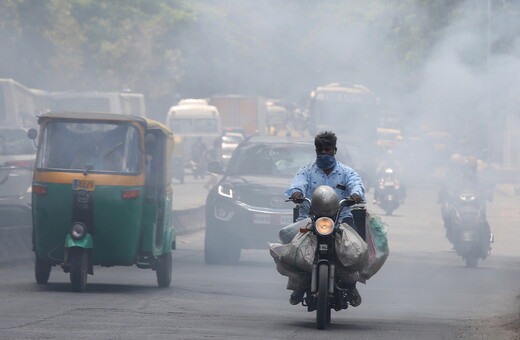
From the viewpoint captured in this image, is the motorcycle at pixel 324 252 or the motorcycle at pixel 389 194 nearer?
the motorcycle at pixel 324 252

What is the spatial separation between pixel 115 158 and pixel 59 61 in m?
32.2

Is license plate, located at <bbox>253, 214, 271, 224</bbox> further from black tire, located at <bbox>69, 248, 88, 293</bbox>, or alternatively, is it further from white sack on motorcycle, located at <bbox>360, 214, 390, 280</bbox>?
white sack on motorcycle, located at <bbox>360, 214, 390, 280</bbox>

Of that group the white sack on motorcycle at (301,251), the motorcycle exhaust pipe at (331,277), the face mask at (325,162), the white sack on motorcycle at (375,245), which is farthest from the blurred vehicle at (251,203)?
the motorcycle exhaust pipe at (331,277)

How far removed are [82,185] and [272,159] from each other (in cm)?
530

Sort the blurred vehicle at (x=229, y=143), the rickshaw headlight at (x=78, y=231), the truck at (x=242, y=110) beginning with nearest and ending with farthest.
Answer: the rickshaw headlight at (x=78, y=231), the blurred vehicle at (x=229, y=143), the truck at (x=242, y=110)

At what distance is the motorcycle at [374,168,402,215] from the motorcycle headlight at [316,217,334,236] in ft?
64.3

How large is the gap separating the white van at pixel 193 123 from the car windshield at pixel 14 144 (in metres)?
24.4

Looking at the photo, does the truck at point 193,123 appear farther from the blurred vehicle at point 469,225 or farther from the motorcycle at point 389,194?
the blurred vehicle at point 469,225

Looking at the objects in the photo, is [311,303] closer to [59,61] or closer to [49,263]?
[49,263]

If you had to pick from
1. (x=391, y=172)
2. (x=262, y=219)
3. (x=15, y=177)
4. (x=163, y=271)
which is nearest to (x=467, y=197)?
(x=262, y=219)

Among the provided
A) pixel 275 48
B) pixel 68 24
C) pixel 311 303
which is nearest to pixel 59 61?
pixel 68 24

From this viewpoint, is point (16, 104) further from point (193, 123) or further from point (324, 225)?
point (324, 225)

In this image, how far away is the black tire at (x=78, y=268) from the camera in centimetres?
1135

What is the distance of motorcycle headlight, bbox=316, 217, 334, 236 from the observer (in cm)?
861
